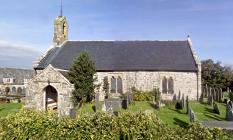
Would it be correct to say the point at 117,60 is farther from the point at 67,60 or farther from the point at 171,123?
the point at 171,123

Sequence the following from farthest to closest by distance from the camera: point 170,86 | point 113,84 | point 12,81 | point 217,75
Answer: point 12,81 → point 217,75 → point 113,84 → point 170,86

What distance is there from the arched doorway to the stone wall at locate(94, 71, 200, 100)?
26.6 feet

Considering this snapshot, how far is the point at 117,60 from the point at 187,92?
1037 centimetres

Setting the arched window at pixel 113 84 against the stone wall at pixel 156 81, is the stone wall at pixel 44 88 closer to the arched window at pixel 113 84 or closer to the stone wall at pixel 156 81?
the stone wall at pixel 156 81

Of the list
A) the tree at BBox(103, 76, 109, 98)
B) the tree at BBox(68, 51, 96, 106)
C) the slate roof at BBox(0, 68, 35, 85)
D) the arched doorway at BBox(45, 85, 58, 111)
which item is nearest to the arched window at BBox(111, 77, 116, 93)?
the tree at BBox(103, 76, 109, 98)

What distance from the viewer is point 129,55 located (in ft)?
141

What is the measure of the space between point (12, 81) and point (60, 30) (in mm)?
40016

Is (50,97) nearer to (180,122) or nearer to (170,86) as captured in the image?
(170,86)

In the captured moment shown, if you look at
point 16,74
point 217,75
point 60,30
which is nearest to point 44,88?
point 60,30

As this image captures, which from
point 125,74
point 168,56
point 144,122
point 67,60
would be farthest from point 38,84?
point 144,122

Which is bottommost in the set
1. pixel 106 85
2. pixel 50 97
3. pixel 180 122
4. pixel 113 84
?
pixel 180 122

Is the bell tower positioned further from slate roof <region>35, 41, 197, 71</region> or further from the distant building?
the distant building

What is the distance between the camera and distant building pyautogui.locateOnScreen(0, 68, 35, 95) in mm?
78062

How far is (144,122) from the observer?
1287 cm
